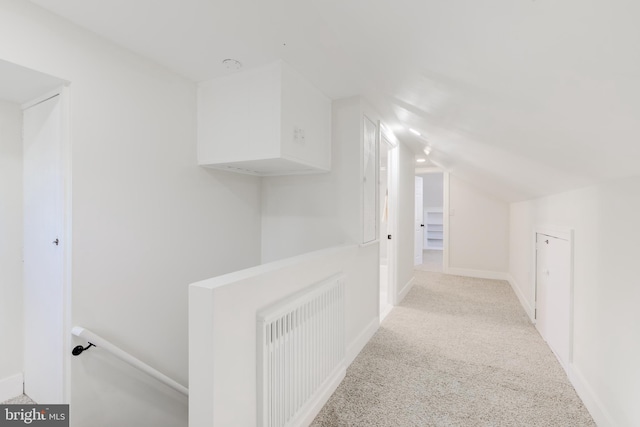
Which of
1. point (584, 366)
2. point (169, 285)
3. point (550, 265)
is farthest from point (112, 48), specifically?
point (550, 265)

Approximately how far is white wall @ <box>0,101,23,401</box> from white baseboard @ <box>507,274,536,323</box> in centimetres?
445

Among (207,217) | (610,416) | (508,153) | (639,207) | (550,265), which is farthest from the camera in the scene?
(550,265)

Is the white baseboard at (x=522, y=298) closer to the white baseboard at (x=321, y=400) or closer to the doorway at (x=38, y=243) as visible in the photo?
the white baseboard at (x=321, y=400)

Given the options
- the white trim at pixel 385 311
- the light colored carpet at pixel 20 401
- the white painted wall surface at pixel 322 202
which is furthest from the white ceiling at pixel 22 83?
the white trim at pixel 385 311

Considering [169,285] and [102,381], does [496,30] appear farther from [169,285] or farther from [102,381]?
[102,381]

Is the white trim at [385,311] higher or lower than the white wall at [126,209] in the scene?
lower

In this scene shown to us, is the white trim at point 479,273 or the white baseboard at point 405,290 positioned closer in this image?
the white baseboard at point 405,290

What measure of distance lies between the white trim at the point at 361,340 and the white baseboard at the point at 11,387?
2.16 m

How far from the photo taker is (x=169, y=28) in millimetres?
1467

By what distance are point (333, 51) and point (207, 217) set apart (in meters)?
1.53

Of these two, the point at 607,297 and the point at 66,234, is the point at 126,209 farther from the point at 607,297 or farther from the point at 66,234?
the point at 607,297

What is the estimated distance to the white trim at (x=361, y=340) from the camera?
7.29ft

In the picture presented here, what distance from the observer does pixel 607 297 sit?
1504mm

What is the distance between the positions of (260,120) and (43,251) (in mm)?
1507
